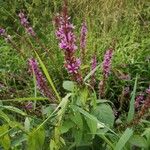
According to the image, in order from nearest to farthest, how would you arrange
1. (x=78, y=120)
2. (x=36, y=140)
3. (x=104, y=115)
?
1. (x=36, y=140)
2. (x=78, y=120)
3. (x=104, y=115)

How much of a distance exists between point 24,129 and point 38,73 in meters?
0.44

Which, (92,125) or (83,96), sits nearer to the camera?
(92,125)

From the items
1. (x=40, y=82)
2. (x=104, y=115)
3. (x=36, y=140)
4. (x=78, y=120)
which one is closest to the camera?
(x=36, y=140)

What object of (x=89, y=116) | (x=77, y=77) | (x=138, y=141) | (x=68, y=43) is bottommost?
(x=138, y=141)

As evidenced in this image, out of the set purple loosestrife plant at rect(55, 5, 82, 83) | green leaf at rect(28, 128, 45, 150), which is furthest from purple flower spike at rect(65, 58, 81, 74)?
green leaf at rect(28, 128, 45, 150)

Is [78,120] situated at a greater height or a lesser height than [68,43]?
lesser

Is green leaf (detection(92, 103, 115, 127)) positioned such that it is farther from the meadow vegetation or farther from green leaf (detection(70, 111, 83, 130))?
green leaf (detection(70, 111, 83, 130))

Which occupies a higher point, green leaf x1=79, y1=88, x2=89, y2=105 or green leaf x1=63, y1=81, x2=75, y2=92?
green leaf x1=63, y1=81, x2=75, y2=92

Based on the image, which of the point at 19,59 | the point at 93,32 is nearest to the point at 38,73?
the point at 19,59

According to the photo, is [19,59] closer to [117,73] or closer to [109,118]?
[117,73]

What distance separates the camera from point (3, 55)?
4094mm

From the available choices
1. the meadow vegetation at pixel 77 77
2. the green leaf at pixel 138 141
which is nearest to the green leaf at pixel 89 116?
the meadow vegetation at pixel 77 77

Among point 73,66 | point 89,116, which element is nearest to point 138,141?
point 89,116

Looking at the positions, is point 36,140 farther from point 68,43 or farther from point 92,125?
point 68,43
